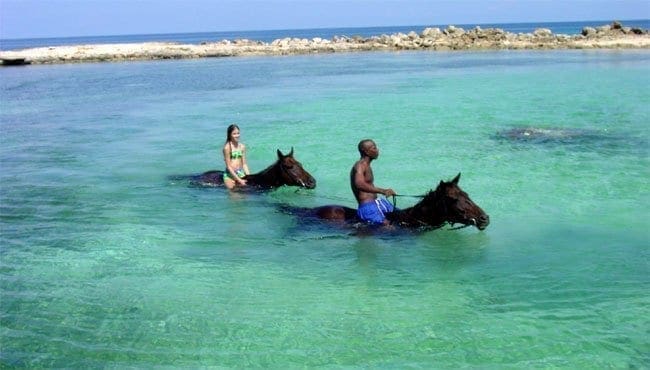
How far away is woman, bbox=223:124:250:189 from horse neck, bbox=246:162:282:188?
0.24m

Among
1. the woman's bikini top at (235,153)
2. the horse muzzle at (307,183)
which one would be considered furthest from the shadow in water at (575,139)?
the woman's bikini top at (235,153)

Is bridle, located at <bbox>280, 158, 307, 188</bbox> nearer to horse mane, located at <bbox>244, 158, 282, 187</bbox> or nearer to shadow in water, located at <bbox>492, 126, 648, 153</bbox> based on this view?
horse mane, located at <bbox>244, 158, 282, 187</bbox>

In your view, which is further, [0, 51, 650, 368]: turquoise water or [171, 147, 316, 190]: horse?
[171, 147, 316, 190]: horse

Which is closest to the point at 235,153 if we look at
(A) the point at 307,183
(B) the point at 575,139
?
(A) the point at 307,183

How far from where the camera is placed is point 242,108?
30516mm

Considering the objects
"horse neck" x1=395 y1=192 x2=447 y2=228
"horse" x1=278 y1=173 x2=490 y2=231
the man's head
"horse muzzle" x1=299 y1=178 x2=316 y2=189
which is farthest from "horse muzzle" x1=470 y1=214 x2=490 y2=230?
"horse muzzle" x1=299 y1=178 x2=316 y2=189

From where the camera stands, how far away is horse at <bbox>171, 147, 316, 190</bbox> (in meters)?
12.9

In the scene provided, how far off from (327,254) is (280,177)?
11.6ft

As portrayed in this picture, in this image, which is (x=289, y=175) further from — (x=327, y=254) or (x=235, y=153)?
(x=327, y=254)

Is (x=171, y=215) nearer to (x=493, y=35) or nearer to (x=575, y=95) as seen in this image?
(x=575, y=95)

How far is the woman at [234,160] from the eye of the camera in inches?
542

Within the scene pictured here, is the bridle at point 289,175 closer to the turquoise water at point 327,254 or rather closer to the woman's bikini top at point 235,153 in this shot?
the turquoise water at point 327,254

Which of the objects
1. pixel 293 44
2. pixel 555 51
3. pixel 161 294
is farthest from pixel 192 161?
pixel 293 44

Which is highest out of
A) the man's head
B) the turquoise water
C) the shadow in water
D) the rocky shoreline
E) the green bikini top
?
the rocky shoreline
